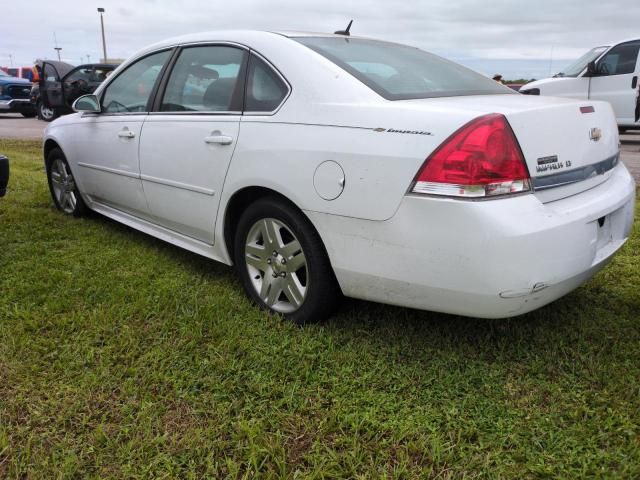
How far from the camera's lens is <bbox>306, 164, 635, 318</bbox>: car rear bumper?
2.00 metres

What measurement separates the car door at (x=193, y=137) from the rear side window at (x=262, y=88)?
0.07 meters

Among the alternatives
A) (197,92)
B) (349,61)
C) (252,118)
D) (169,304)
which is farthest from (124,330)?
(349,61)

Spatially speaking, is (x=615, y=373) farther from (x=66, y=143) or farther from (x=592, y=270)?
(x=66, y=143)

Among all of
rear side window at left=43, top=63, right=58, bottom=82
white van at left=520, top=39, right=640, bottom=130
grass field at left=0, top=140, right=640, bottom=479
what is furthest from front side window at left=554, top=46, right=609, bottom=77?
rear side window at left=43, top=63, right=58, bottom=82

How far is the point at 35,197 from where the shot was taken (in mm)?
5312

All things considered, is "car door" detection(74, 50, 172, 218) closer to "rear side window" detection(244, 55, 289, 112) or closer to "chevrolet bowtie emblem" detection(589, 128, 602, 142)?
"rear side window" detection(244, 55, 289, 112)

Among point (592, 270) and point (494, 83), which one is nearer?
point (592, 270)

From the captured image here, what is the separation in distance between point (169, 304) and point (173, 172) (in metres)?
0.80

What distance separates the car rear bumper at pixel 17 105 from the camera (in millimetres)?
15797

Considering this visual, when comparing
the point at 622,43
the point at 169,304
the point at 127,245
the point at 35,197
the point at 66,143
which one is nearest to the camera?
the point at 169,304

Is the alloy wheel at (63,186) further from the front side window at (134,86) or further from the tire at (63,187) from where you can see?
the front side window at (134,86)

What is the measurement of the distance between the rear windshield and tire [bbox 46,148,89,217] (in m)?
2.67

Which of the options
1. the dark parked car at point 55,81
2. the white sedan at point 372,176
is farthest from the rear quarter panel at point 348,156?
the dark parked car at point 55,81

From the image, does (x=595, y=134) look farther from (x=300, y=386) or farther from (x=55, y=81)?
(x=55, y=81)
